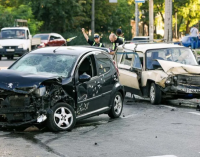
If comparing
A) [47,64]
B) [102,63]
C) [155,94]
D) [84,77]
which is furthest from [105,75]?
[155,94]

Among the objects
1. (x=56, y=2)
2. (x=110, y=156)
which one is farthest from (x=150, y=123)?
(x=56, y=2)

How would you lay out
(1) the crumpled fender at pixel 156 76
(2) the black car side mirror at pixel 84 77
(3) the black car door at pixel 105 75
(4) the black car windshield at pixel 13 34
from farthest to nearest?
(4) the black car windshield at pixel 13 34, (1) the crumpled fender at pixel 156 76, (3) the black car door at pixel 105 75, (2) the black car side mirror at pixel 84 77

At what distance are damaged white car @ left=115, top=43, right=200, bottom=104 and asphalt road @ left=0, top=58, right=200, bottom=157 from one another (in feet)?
6.17

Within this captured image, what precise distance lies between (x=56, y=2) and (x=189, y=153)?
52.0 m

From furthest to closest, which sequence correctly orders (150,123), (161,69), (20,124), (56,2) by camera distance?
(56,2) → (161,69) → (150,123) → (20,124)

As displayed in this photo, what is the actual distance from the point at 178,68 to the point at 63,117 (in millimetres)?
5018

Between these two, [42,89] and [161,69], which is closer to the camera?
[42,89]

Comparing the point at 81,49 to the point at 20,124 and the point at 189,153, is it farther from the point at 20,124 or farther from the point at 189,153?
the point at 189,153

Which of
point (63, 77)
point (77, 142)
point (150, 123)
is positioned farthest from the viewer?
point (150, 123)

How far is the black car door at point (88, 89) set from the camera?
11078mm

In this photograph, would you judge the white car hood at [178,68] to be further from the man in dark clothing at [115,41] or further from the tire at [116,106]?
the man in dark clothing at [115,41]

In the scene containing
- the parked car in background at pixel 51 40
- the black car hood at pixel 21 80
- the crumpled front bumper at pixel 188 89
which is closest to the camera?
the black car hood at pixel 21 80

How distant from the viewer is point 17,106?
10.2 metres

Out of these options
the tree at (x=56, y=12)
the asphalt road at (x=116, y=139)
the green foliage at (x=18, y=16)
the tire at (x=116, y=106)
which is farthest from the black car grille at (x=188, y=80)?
the tree at (x=56, y=12)
